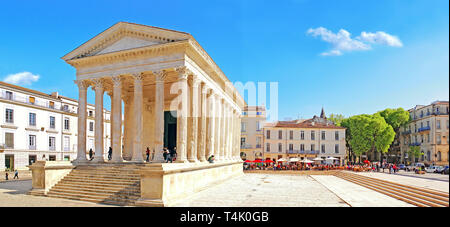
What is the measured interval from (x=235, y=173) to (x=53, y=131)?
78.3ft

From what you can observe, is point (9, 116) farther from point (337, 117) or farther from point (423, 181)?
point (337, 117)

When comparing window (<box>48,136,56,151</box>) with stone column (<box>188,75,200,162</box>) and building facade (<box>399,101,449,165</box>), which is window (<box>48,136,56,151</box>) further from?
building facade (<box>399,101,449,165</box>)

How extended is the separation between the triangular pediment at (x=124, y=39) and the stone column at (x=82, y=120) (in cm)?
198

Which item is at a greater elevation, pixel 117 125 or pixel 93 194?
pixel 117 125

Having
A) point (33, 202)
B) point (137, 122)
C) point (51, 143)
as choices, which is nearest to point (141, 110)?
point (137, 122)

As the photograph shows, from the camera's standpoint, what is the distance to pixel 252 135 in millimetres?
52656

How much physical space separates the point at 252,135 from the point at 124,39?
36.1 m

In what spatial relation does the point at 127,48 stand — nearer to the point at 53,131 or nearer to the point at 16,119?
the point at 16,119

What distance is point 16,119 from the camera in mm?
33125

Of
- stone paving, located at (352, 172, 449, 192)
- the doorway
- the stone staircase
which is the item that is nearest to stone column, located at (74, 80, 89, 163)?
the stone staircase

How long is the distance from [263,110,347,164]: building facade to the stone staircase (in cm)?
3715

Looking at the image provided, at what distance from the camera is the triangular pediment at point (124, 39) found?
18016 millimetres

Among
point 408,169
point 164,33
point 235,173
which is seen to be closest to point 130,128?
point 164,33

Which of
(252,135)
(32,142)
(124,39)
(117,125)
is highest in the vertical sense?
(124,39)
